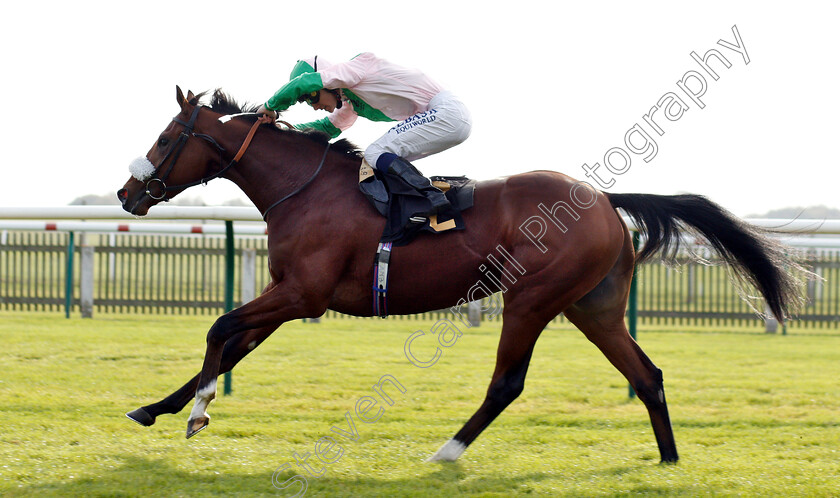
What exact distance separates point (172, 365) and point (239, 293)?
653 cm

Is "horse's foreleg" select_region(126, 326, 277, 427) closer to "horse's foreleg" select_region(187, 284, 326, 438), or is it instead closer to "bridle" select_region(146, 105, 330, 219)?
"horse's foreleg" select_region(187, 284, 326, 438)

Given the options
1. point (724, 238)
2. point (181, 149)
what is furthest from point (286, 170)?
point (724, 238)

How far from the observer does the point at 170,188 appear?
13.9ft

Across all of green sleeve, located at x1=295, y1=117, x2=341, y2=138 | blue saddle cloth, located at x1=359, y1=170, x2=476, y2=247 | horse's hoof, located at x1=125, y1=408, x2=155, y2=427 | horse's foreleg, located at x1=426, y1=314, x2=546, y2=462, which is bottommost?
horse's hoof, located at x1=125, y1=408, x2=155, y2=427

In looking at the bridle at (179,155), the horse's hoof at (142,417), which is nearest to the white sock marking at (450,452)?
the horse's hoof at (142,417)

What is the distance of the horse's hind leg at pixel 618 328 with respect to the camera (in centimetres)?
416

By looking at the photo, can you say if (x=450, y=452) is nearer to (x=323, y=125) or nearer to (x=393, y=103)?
(x=393, y=103)

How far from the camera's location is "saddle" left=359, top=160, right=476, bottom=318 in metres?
3.93

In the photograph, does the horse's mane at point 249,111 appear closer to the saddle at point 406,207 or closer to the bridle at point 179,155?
the bridle at point 179,155

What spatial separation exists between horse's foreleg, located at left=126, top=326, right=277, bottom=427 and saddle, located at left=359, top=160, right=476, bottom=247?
835mm

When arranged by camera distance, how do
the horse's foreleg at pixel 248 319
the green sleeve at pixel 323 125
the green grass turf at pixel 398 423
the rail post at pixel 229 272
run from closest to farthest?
1. the green grass turf at pixel 398 423
2. the horse's foreleg at pixel 248 319
3. the green sleeve at pixel 323 125
4. the rail post at pixel 229 272

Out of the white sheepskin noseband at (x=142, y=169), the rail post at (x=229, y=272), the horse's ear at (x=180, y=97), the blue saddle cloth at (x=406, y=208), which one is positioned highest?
the horse's ear at (x=180, y=97)

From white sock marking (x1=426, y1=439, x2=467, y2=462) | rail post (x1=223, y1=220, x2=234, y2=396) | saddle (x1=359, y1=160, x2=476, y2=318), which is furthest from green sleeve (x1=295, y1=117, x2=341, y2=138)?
white sock marking (x1=426, y1=439, x2=467, y2=462)

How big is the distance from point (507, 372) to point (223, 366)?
1.53m
